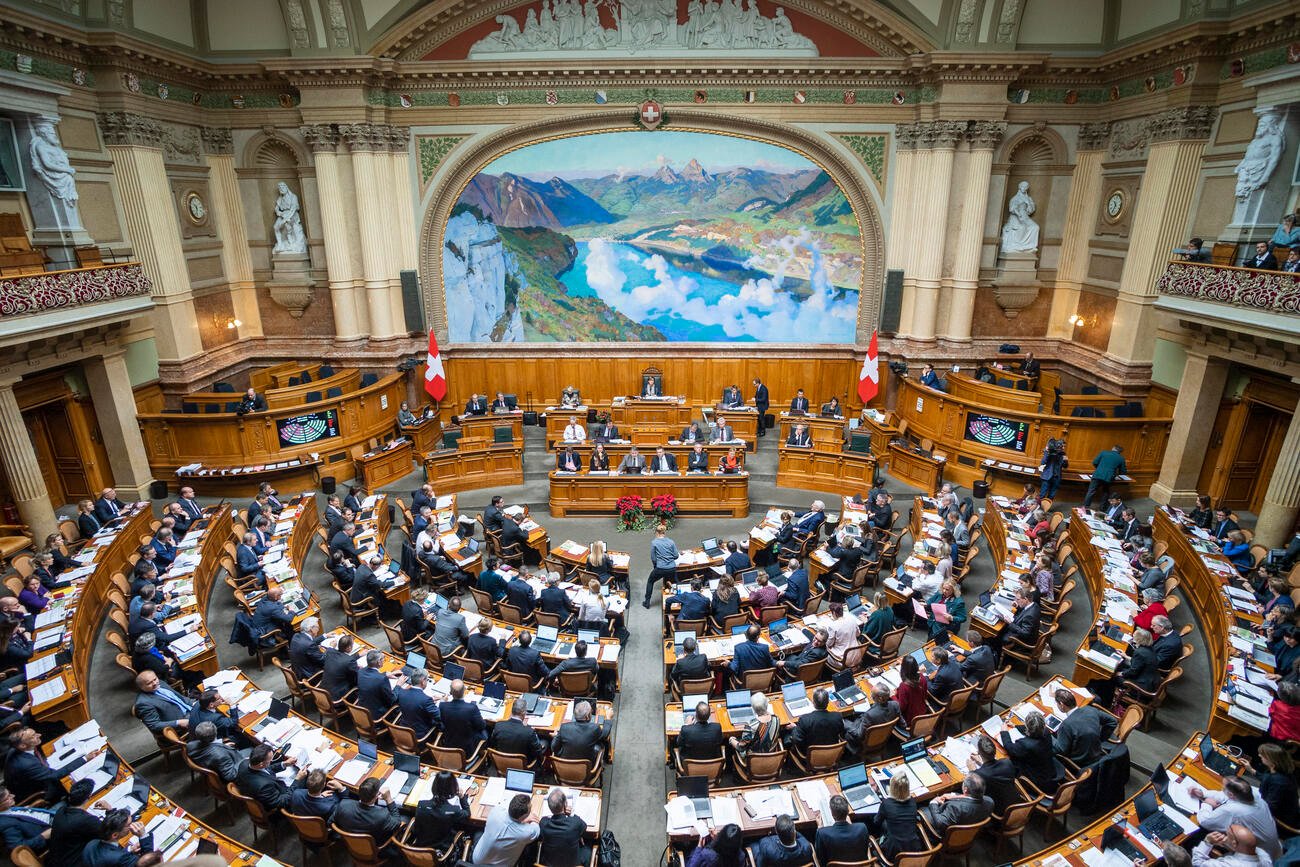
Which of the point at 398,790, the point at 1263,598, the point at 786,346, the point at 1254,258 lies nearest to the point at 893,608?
the point at 1263,598

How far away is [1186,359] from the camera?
14453 millimetres

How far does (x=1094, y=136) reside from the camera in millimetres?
17828

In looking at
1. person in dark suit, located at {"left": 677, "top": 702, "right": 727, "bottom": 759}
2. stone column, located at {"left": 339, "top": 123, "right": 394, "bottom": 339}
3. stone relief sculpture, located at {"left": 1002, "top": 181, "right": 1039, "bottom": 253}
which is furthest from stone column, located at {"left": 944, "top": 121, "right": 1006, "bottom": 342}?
stone column, located at {"left": 339, "top": 123, "right": 394, "bottom": 339}

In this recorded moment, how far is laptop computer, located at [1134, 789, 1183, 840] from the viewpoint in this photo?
6328 mm

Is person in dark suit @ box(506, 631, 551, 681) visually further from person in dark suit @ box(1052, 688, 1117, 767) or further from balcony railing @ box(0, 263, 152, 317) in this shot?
balcony railing @ box(0, 263, 152, 317)

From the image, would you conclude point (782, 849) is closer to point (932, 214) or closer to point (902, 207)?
point (932, 214)

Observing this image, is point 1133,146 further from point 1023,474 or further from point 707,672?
point 707,672

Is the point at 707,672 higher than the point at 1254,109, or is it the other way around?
the point at 1254,109

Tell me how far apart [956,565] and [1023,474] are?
478 cm

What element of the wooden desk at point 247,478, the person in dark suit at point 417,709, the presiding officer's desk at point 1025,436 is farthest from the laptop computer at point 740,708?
the wooden desk at point 247,478

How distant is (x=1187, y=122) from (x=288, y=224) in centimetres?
2154

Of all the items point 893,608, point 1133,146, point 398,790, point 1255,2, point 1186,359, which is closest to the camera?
point 398,790

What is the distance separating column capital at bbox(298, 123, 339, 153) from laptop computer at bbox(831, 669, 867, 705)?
58.3 ft

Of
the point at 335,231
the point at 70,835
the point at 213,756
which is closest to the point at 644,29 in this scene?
the point at 335,231
